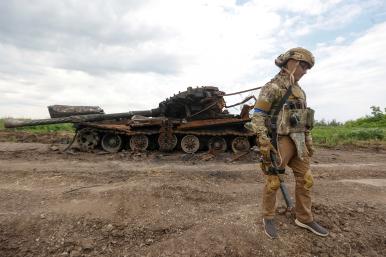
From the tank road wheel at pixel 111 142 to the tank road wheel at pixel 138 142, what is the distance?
0.44 m

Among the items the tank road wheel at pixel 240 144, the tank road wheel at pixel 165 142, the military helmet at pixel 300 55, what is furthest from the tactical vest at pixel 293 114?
the tank road wheel at pixel 165 142

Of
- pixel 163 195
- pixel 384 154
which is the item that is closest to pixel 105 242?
pixel 163 195

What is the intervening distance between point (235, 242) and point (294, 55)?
253 cm

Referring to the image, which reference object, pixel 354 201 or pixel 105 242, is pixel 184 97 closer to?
pixel 354 201

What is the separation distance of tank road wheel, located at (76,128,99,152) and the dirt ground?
3733 millimetres

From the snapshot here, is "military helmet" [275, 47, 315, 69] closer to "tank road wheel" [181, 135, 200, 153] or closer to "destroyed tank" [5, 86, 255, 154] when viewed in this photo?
"destroyed tank" [5, 86, 255, 154]

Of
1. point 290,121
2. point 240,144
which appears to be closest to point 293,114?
point 290,121

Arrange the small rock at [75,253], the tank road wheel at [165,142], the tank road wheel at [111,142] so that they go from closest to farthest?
the small rock at [75,253], the tank road wheel at [165,142], the tank road wheel at [111,142]

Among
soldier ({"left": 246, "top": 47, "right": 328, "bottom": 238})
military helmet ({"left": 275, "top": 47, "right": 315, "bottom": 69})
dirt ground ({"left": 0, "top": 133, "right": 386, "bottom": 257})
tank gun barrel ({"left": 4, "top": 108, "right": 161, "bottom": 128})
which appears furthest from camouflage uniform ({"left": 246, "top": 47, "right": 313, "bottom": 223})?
tank gun barrel ({"left": 4, "top": 108, "right": 161, "bottom": 128})

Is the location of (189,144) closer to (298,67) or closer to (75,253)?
(298,67)

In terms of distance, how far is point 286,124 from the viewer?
191 inches

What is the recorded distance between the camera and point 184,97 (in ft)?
41.0

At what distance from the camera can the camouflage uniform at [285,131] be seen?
4.84m

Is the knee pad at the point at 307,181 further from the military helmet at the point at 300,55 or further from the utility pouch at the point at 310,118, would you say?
the military helmet at the point at 300,55
